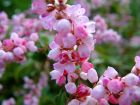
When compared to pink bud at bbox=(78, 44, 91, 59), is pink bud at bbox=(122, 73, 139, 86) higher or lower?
lower

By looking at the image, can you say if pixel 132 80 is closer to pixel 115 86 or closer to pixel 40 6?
pixel 115 86

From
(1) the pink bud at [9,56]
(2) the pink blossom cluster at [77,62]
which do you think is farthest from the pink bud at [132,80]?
(1) the pink bud at [9,56]

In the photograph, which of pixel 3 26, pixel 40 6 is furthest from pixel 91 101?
pixel 3 26

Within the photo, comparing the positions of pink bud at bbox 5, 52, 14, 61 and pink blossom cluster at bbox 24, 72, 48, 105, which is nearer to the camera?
pink bud at bbox 5, 52, 14, 61

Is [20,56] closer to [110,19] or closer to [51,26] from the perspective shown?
[51,26]

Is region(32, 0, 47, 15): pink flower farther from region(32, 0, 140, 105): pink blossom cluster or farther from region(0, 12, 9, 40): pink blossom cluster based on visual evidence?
region(0, 12, 9, 40): pink blossom cluster

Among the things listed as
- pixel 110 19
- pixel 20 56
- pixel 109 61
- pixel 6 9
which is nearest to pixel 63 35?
pixel 20 56

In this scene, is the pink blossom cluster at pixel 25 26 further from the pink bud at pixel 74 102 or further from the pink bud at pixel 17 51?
the pink bud at pixel 74 102

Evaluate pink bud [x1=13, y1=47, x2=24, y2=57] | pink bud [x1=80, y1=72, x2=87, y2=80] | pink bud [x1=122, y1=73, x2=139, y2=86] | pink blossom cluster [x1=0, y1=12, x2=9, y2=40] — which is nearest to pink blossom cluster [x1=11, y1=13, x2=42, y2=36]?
pink blossom cluster [x1=0, y1=12, x2=9, y2=40]
